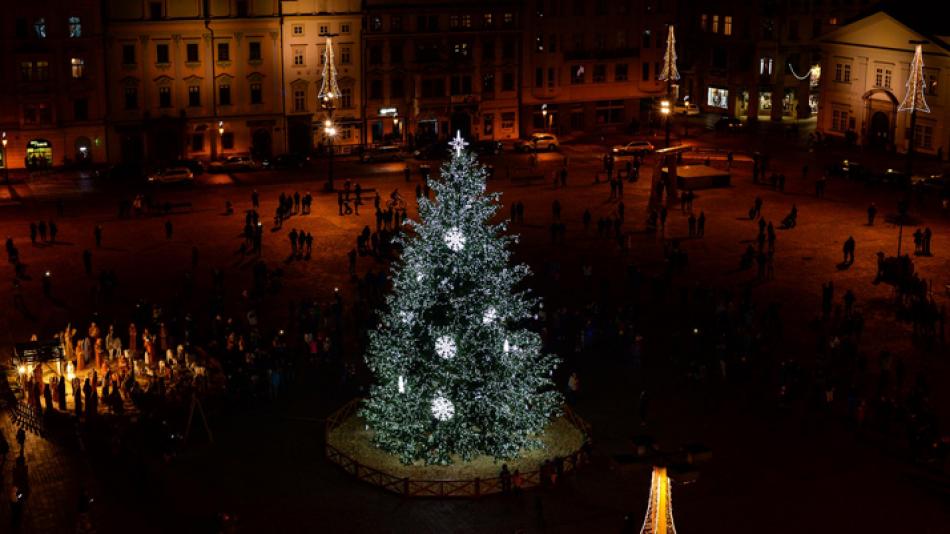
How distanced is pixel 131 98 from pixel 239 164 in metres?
8.34

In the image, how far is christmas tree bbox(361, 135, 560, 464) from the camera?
116 ft

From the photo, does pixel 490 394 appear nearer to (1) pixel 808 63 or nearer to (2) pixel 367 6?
(2) pixel 367 6

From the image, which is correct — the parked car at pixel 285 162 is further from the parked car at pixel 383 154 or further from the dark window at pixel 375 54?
the dark window at pixel 375 54

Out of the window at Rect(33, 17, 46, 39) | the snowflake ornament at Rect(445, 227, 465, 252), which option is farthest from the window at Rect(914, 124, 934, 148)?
the snowflake ornament at Rect(445, 227, 465, 252)

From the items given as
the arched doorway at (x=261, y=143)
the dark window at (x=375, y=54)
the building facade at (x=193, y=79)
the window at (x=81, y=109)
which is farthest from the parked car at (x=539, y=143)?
the window at (x=81, y=109)

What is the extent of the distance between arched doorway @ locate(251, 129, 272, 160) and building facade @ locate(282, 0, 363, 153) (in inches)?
58.8

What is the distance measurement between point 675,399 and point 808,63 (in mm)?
68312

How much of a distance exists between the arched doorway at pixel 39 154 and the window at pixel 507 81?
3211 cm

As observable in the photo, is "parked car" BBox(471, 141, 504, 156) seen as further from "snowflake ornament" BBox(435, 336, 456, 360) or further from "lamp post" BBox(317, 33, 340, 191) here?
"snowflake ornament" BBox(435, 336, 456, 360)

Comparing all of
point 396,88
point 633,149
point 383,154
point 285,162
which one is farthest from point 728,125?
point 285,162

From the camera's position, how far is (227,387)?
42312 mm

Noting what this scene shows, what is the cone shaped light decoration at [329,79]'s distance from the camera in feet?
260

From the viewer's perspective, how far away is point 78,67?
83.1 meters

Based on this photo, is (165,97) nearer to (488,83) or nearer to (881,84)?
(488,83)
